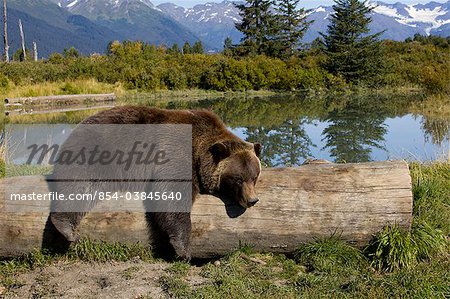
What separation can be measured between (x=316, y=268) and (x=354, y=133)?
1300cm

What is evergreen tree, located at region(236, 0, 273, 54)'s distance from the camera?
174ft

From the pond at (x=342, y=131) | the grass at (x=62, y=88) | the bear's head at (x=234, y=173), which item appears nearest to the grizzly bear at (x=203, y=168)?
the bear's head at (x=234, y=173)

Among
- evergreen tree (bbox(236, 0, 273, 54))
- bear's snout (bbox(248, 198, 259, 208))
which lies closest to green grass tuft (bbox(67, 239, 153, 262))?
bear's snout (bbox(248, 198, 259, 208))

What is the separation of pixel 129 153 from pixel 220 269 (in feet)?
4.86

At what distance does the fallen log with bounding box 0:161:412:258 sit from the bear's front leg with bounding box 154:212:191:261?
19cm

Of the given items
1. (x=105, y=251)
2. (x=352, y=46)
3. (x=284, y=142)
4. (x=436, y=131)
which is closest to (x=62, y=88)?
(x=284, y=142)

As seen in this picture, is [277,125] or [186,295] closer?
[186,295]

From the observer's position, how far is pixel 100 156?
4.88 meters

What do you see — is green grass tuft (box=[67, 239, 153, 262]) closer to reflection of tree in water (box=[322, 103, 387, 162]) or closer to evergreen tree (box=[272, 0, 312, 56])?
reflection of tree in water (box=[322, 103, 387, 162])

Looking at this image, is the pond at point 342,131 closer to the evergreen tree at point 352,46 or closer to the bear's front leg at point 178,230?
the bear's front leg at point 178,230

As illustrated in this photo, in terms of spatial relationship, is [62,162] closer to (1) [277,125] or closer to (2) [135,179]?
(2) [135,179]

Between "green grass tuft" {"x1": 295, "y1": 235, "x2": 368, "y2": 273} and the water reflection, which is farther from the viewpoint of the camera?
the water reflection

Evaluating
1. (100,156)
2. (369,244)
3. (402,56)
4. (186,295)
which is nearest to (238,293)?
(186,295)

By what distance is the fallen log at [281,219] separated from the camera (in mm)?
4871
